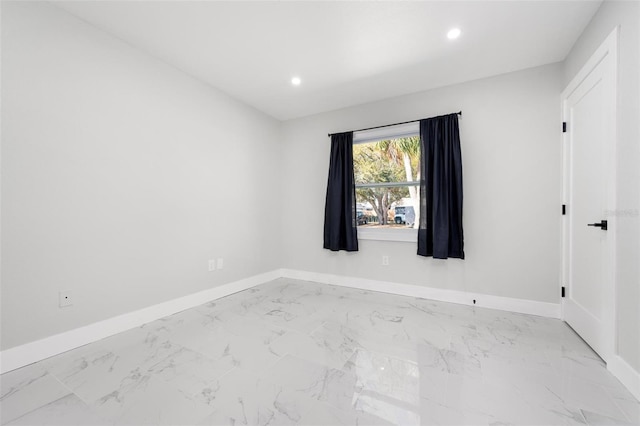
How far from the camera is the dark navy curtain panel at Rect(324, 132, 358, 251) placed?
3.72 meters

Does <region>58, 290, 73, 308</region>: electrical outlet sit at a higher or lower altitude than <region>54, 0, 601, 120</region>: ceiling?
lower

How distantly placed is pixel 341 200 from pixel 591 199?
8.13ft

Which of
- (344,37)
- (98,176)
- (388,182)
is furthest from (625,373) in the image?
(98,176)

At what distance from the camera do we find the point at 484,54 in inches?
101

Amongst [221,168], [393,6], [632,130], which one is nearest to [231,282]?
[221,168]

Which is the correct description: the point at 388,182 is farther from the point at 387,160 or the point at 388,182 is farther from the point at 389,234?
the point at 389,234

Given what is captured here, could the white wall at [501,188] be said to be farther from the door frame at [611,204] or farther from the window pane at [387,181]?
the door frame at [611,204]

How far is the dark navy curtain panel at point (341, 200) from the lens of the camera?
3719 mm

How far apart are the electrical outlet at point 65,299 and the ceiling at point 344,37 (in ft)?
7.05

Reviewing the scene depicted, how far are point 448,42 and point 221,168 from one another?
2.74 meters

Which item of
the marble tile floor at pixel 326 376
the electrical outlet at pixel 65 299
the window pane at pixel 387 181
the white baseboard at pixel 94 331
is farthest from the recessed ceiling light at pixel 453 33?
the electrical outlet at pixel 65 299

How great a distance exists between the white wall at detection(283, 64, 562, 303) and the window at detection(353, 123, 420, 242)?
17 centimetres

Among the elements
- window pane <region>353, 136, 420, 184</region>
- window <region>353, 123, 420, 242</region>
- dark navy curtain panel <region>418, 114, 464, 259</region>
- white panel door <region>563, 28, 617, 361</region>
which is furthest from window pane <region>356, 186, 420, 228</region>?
white panel door <region>563, 28, 617, 361</region>

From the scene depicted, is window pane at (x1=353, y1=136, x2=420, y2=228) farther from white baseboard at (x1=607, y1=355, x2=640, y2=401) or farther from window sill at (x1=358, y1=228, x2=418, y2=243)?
white baseboard at (x1=607, y1=355, x2=640, y2=401)
